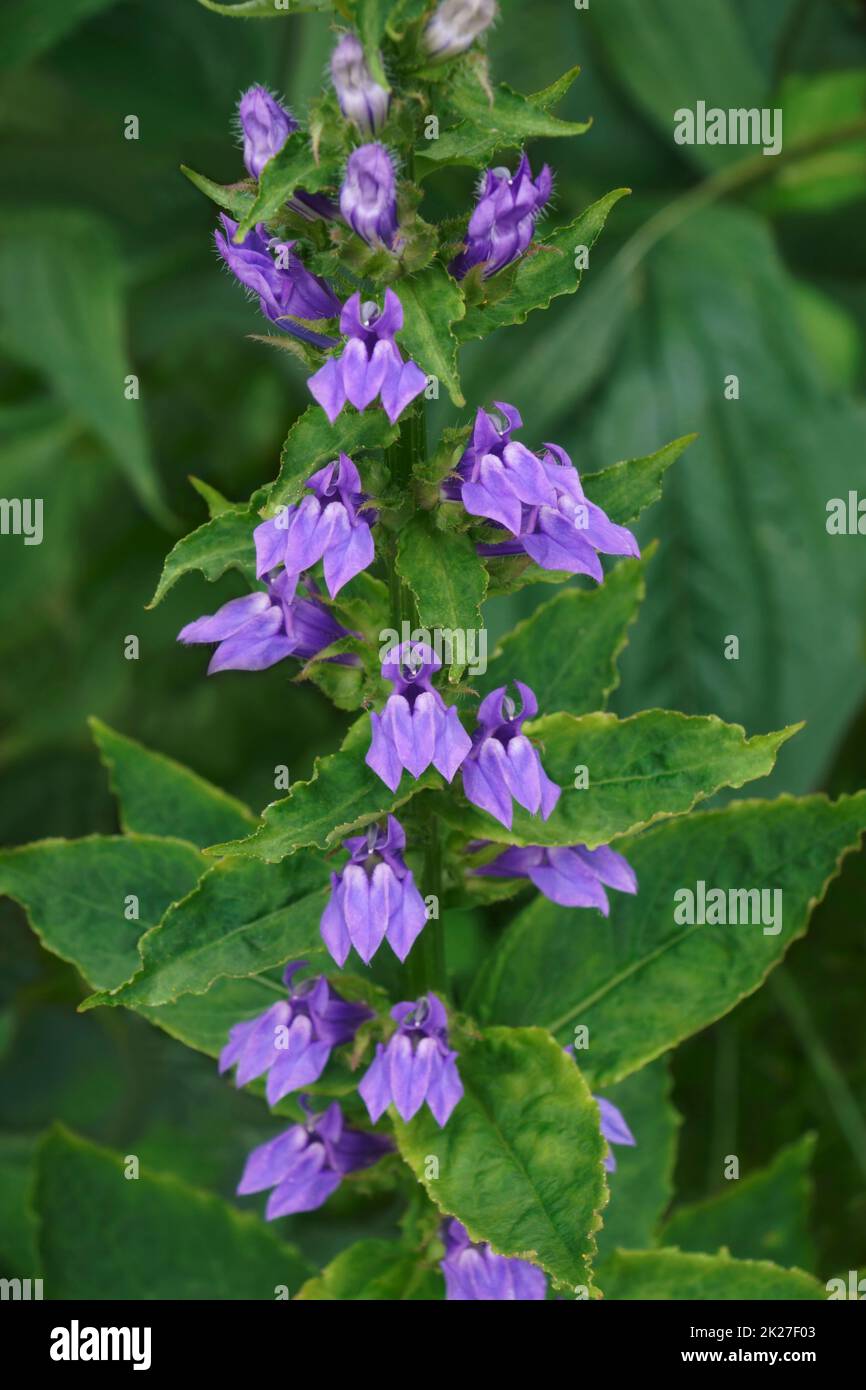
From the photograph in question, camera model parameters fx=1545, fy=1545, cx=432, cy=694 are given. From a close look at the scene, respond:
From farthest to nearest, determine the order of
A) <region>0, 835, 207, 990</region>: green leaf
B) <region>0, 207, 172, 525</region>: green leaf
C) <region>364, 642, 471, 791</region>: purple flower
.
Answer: <region>0, 207, 172, 525</region>: green leaf
<region>0, 835, 207, 990</region>: green leaf
<region>364, 642, 471, 791</region>: purple flower

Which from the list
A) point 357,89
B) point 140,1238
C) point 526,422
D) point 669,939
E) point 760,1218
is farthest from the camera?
point 526,422

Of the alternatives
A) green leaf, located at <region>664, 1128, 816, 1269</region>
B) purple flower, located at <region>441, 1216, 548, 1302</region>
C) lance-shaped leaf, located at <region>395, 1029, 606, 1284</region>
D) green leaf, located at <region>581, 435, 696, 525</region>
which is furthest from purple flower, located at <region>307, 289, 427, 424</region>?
green leaf, located at <region>664, 1128, 816, 1269</region>

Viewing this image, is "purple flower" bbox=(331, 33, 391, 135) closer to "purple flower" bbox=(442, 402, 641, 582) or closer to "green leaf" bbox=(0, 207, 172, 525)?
"purple flower" bbox=(442, 402, 641, 582)

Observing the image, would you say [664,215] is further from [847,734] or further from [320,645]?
[320,645]

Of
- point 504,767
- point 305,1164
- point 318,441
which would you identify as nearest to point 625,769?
point 504,767

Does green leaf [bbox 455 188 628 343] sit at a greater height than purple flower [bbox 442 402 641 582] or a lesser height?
greater

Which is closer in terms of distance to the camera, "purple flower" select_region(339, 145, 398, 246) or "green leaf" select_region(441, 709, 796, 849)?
"purple flower" select_region(339, 145, 398, 246)

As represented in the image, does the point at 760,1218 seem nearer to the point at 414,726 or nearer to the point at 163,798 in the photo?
the point at 163,798
